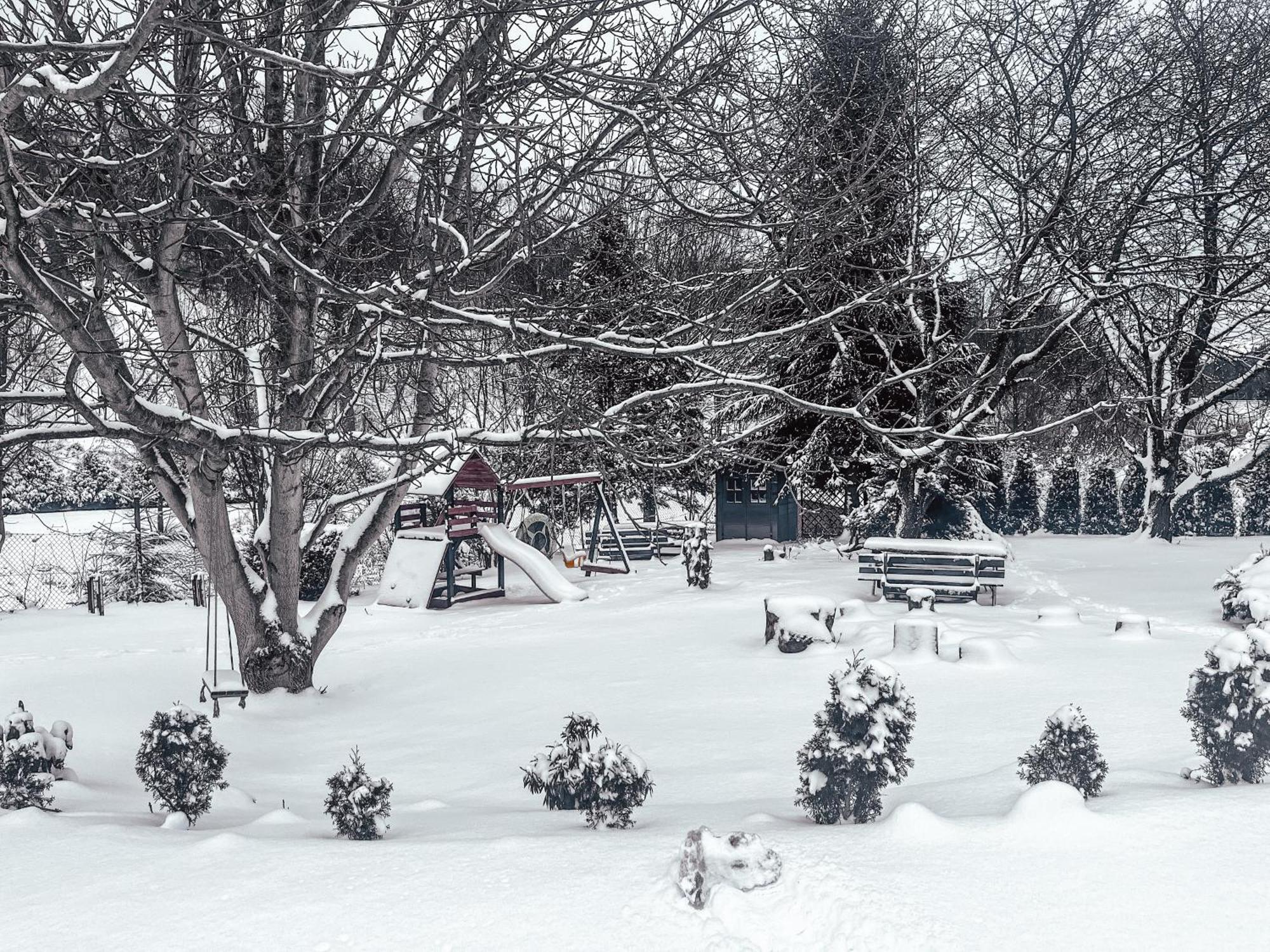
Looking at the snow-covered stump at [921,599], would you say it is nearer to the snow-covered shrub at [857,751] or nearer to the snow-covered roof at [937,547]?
the snow-covered roof at [937,547]

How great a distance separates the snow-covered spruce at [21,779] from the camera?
5332 millimetres

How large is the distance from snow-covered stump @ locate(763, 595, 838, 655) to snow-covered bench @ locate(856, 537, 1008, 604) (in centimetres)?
328

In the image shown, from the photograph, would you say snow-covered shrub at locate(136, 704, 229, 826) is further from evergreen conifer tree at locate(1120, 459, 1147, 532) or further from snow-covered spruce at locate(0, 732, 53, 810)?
evergreen conifer tree at locate(1120, 459, 1147, 532)

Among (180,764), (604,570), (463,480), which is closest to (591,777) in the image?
(180,764)

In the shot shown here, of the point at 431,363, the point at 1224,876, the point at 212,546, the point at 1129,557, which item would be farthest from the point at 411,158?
the point at 1129,557

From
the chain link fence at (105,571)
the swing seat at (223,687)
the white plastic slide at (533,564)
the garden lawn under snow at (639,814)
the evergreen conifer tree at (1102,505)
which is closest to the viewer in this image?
the garden lawn under snow at (639,814)

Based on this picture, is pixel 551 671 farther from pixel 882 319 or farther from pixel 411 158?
pixel 882 319

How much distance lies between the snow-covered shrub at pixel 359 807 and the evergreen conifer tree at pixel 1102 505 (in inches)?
1001

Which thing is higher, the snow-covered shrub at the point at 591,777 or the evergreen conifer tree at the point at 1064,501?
the evergreen conifer tree at the point at 1064,501

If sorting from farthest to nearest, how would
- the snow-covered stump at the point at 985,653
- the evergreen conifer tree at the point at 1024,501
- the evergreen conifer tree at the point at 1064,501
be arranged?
the evergreen conifer tree at the point at 1024,501 < the evergreen conifer tree at the point at 1064,501 < the snow-covered stump at the point at 985,653

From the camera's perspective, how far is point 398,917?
3588mm

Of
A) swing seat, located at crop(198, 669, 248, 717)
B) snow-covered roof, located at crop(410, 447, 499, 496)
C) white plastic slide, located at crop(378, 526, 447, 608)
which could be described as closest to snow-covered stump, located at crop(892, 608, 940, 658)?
swing seat, located at crop(198, 669, 248, 717)

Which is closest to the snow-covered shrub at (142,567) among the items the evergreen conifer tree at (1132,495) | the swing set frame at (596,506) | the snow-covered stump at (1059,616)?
the swing set frame at (596,506)

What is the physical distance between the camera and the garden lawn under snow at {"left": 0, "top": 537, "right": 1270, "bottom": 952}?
3.52 m
